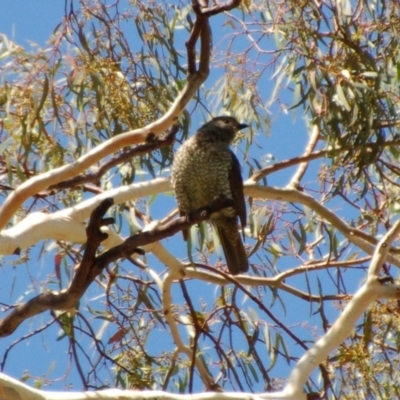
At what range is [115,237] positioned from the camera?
4.66 metres

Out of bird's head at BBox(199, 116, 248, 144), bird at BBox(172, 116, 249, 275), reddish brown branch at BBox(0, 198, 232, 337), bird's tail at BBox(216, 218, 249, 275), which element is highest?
bird's head at BBox(199, 116, 248, 144)

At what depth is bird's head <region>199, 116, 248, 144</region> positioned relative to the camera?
211 inches

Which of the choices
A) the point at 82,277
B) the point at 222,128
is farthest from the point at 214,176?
the point at 82,277

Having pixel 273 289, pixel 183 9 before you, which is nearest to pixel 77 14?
pixel 183 9

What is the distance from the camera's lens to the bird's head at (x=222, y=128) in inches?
211

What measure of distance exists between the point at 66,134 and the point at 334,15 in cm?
146

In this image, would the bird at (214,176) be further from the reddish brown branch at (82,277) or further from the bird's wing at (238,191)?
the reddish brown branch at (82,277)

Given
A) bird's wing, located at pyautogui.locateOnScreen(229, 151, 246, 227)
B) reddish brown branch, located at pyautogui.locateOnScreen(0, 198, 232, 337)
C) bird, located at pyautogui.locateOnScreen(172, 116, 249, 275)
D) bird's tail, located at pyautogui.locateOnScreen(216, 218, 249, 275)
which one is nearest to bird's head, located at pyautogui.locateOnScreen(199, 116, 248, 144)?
bird, located at pyautogui.locateOnScreen(172, 116, 249, 275)

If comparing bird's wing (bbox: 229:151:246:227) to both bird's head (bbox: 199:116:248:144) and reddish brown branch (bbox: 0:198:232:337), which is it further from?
reddish brown branch (bbox: 0:198:232:337)

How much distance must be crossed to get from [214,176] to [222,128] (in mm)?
295

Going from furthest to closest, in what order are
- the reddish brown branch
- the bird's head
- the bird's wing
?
1. the bird's head
2. the bird's wing
3. the reddish brown branch

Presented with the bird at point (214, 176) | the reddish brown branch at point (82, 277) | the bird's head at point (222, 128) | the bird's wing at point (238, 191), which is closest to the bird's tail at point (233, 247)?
the bird at point (214, 176)

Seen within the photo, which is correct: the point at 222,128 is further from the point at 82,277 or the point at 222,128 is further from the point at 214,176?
the point at 82,277

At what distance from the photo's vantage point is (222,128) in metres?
5.39
